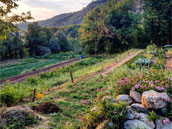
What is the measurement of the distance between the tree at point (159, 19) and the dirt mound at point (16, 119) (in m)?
26.6

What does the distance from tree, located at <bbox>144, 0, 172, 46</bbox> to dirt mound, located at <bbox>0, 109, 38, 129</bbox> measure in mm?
26574

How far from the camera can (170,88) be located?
4.22m

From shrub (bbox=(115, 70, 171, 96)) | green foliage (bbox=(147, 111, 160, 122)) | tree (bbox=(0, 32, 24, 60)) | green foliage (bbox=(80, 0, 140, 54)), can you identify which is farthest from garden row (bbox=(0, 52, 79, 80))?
green foliage (bbox=(147, 111, 160, 122))

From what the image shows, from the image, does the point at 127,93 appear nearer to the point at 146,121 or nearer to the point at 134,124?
the point at 146,121

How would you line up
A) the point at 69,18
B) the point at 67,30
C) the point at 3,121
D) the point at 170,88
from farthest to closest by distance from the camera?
1. the point at 69,18
2. the point at 67,30
3. the point at 170,88
4. the point at 3,121

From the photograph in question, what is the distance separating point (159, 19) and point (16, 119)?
1102 inches

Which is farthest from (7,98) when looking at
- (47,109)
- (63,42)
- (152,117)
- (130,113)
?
(63,42)

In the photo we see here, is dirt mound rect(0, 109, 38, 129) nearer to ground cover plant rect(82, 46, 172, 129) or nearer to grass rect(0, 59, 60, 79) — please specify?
ground cover plant rect(82, 46, 172, 129)

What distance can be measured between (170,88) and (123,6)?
93.1 feet

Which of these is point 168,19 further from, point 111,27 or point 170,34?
point 111,27

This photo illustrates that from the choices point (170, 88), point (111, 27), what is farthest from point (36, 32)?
point (170, 88)

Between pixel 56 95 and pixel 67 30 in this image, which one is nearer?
pixel 56 95

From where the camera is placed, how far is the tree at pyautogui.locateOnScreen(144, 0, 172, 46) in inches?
1010

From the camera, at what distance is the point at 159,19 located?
2595cm
